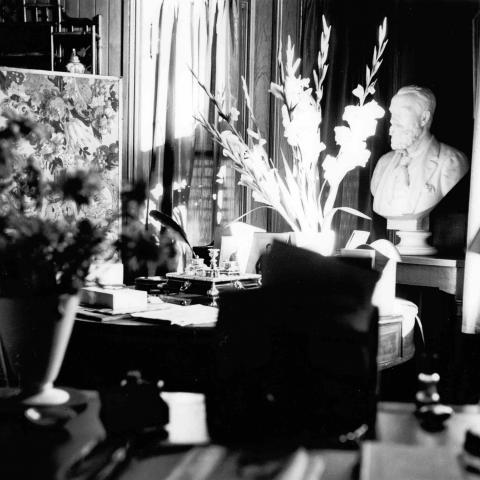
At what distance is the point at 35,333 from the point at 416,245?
2.24m

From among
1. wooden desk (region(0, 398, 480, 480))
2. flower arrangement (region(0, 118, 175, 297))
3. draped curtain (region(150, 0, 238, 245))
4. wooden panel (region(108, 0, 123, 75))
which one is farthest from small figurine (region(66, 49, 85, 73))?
wooden desk (region(0, 398, 480, 480))

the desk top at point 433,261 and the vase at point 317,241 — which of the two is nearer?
the vase at point 317,241

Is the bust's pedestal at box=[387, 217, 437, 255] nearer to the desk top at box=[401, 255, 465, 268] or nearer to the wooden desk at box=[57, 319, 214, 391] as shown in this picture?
the desk top at box=[401, 255, 465, 268]

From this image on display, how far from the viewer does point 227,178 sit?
3.39 meters

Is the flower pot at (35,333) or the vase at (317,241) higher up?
the vase at (317,241)

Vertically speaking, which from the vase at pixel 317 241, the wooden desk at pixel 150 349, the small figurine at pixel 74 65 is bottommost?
the wooden desk at pixel 150 349

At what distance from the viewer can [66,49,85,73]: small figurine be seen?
312 centimetres

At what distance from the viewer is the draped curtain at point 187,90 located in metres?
3.27

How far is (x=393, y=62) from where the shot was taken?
3.15m

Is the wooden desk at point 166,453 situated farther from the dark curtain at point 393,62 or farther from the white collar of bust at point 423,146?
the dark curtain at point 393,62

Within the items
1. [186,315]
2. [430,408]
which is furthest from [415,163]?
[430,408]

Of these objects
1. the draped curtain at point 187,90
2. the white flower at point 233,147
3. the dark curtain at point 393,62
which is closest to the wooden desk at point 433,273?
A: the dark curtain at point 393,62

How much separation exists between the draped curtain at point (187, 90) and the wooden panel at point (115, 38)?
0.71ft

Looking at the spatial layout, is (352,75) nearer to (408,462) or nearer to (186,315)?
A: (186,315)
